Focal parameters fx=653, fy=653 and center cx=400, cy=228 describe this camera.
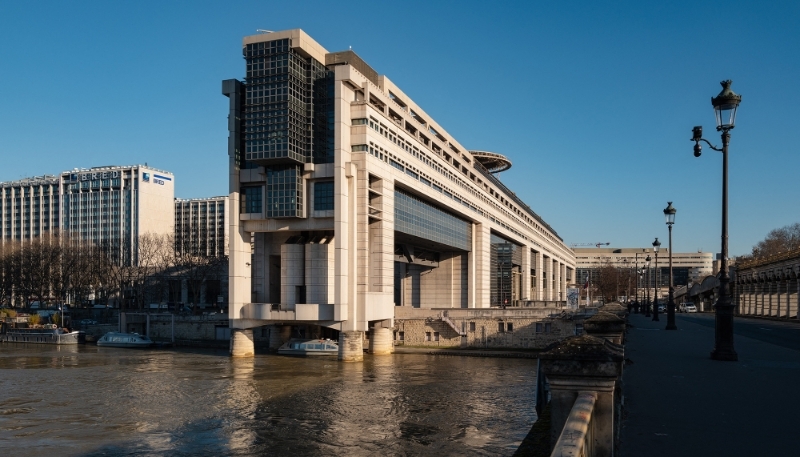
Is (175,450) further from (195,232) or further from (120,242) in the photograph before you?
(195,232)

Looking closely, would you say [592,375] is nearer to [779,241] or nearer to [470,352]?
[470,352]

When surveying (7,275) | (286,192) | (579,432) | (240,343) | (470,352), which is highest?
(286,192)

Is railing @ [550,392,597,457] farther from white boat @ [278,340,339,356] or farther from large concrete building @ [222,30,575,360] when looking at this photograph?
white boat @ [278,340,339,356]

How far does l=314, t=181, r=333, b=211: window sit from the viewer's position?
56.4m

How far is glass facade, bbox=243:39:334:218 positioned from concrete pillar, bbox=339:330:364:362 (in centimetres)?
1127

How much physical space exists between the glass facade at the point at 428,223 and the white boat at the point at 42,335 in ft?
147

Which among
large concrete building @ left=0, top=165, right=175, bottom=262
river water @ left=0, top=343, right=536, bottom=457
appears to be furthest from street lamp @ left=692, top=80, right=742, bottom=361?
large concrete building @ left=0, top=165, right=175, bottom=262

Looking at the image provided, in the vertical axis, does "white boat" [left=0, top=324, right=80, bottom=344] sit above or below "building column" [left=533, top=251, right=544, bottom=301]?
below

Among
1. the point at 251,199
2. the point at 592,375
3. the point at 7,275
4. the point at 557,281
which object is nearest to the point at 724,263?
the point at 592,375

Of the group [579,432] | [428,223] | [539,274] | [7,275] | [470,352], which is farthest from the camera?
[539,274]

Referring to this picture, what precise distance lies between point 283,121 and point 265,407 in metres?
27.6

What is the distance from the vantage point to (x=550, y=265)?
153 meters

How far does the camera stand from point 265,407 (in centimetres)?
3384

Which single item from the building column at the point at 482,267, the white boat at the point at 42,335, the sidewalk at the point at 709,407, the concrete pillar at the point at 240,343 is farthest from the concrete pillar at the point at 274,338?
the sidewalk at the point at 709,407
